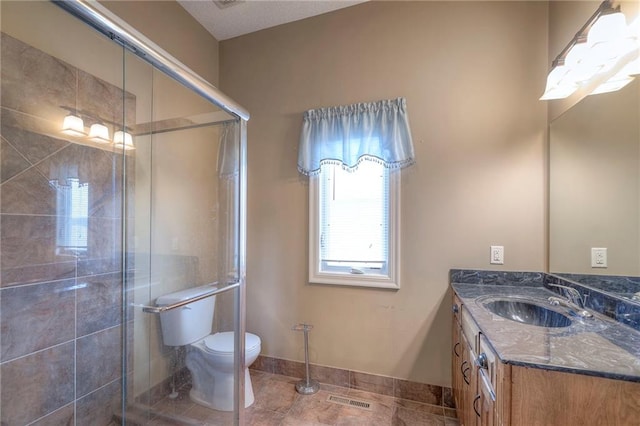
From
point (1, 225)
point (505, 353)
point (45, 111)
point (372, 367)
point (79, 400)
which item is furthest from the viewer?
point (372, 367)

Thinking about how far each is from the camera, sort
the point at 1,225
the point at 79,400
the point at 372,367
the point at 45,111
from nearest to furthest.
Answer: the point at 1,225, the point at 45,111, the point at 79,400, the point at 372,367

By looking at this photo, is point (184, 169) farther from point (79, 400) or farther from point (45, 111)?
point (79, 400)

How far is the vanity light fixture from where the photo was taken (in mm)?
1156

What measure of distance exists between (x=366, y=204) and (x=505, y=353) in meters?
1.38

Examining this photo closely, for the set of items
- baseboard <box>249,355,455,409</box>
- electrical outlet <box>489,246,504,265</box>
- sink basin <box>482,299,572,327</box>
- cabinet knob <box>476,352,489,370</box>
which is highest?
electrical outlet <box>489,246,504,265</box>

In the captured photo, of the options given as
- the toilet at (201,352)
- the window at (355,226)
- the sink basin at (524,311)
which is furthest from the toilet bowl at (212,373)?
the sink basin at (524,311)

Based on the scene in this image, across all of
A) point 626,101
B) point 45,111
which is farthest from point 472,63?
point 45,111

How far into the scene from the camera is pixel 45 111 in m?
1.24

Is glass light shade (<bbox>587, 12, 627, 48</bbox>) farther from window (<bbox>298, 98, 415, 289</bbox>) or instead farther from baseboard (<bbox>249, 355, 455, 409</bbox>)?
baseboard (<bbox>249, 355, 455, 409</bbox>)

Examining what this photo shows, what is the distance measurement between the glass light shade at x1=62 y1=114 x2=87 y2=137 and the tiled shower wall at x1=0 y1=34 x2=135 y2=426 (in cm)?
4

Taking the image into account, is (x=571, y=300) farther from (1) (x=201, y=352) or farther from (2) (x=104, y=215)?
(2) (x=104, y=215)

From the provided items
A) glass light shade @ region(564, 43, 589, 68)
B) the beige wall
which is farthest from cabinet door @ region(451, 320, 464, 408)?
glass light shade @ region(564, 43, 589, 68)

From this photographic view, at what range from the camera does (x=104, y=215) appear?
1474 millimetres

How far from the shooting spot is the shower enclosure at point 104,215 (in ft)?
3.78
